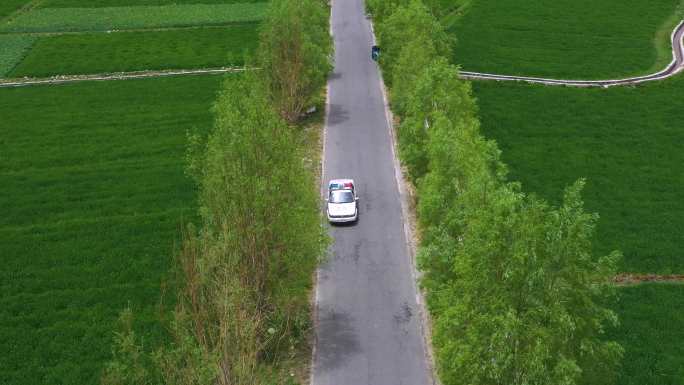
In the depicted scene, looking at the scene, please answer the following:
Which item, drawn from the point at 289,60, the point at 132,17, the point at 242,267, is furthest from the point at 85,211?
the point at 132,17

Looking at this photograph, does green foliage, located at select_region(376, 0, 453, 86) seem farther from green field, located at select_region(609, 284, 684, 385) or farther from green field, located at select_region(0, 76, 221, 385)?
green field, located at select_region(609, 284, 684, 385)

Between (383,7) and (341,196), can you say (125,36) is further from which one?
(341,196)

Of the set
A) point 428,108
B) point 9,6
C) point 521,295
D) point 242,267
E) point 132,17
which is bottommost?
point 132,17

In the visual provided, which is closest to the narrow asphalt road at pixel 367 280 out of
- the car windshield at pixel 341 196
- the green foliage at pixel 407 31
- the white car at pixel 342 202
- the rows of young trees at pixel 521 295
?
the white car at pixel 342 202

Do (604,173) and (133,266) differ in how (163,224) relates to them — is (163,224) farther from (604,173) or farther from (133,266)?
(604,173)

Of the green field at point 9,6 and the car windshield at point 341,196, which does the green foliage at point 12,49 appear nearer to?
the green field at point 9,6

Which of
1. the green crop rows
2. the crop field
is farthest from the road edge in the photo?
the crop field

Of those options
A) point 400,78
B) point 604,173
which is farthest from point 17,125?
point 604,173
